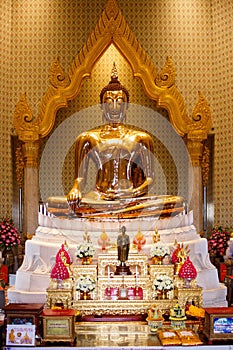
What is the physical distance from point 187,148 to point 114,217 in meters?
2.08

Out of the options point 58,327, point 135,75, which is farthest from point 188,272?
point 135,75

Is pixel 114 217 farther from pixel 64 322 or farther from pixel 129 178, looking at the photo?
pixel 64 322

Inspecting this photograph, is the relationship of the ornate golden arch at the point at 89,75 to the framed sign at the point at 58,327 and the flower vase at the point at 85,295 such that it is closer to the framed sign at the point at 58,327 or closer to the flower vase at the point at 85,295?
the flower vase at the point at 85,295

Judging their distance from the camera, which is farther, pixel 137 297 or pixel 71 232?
pixel 71 232

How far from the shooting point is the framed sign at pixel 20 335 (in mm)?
4457

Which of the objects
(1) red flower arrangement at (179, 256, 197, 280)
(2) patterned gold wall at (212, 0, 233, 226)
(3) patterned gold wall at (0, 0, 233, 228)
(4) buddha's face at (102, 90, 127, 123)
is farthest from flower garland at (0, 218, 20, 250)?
(1) red flower arrangement at (179, 256, 197, 280)

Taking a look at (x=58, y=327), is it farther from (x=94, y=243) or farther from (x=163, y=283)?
(x=94, y=243)

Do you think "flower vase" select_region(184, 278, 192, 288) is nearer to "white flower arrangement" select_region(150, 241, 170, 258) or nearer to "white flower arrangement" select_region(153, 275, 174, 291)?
"white flower arrangement" select_region(153, 275, 174, 291)

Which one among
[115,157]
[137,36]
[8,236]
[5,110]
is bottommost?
[8,236]

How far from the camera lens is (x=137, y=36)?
9.34 m

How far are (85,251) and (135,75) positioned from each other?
3.38 meters

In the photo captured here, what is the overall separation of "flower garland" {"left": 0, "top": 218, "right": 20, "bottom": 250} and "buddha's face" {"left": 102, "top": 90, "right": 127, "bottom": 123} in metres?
2.02

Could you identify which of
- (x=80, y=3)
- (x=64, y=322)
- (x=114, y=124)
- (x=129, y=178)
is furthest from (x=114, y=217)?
(x=80, y=3)

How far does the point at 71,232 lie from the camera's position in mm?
6789
